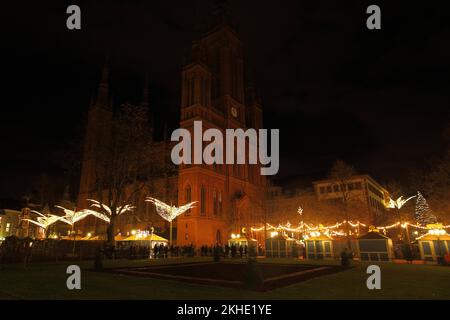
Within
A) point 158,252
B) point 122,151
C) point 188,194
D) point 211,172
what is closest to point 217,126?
point 211,172

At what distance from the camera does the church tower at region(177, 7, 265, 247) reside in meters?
52.5

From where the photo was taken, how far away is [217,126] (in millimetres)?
61625

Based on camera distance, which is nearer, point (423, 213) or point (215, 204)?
point (423, 213)

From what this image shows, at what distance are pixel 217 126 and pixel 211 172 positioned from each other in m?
10.7

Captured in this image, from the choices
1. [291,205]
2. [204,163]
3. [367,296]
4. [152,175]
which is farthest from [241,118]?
[367,296]

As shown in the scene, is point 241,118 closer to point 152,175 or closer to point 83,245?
point 152,175

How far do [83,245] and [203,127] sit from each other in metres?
31.7

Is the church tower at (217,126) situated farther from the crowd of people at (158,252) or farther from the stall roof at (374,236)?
the stall roof at (374,236)

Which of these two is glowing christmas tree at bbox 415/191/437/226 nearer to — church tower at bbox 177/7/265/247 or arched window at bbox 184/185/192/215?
church tower at bbox 177/7/265/247

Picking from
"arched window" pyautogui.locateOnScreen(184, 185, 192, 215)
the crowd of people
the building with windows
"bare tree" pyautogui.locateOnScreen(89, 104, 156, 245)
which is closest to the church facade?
"arched window" pyautogui.locateOnScreen(184, 185, 192, 215)

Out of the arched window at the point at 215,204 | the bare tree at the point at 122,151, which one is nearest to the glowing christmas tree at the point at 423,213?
the arched window at the point at 215,204

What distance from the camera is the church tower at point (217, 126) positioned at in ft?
172

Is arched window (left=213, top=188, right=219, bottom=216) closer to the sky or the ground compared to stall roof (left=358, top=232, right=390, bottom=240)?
closer to the sky

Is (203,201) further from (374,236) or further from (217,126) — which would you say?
(374,236)
